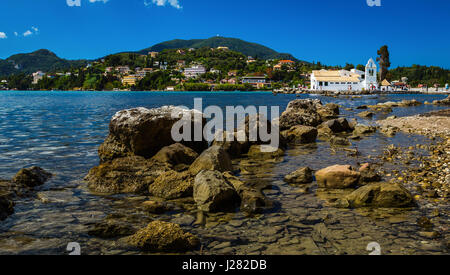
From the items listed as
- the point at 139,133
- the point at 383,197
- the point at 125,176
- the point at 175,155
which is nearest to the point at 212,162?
the point at 175,155

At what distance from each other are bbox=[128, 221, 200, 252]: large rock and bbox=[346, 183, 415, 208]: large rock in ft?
14.8

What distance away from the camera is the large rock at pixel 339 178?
9.80 m

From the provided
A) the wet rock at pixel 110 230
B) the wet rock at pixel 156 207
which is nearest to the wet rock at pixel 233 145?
the wet rock at pixel 156 207

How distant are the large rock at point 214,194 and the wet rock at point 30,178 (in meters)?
5.61

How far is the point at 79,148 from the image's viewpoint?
17328 mm

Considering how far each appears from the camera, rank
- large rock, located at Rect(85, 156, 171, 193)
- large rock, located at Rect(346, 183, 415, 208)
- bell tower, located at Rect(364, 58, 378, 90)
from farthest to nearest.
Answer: bell tower, located at Rect(364, 58, 378, 90) → large rock, located at Rect(85, 156, 171, 193) → large rock, located at Rect(346, 183, 415, 208)

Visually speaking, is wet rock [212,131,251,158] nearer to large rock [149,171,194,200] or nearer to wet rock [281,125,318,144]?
wet rock [281,125,318,144]

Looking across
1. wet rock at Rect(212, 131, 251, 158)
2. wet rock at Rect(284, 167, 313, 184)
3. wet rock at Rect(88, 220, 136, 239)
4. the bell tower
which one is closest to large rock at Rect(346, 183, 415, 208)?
wet rock at Rect(284, 167, 313, 184)

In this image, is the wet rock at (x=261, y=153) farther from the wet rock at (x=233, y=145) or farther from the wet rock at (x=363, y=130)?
the wet rock at (x=363, y=130)

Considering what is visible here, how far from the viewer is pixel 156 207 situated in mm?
8164

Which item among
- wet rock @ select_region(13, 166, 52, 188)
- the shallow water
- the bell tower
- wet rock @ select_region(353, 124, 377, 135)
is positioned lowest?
the shallow water

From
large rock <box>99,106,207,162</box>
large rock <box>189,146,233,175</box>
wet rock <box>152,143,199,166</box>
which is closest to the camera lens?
large rock <box>189,146,233,175</box>

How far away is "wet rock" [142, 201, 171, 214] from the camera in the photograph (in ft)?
26.7

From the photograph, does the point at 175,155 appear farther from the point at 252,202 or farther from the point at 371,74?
the point at 371,74
